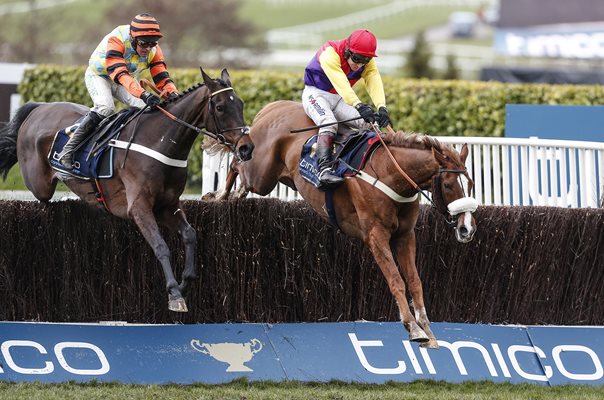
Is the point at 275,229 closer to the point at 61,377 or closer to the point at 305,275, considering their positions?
the point at 305,275

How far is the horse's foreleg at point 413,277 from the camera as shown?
313 inches

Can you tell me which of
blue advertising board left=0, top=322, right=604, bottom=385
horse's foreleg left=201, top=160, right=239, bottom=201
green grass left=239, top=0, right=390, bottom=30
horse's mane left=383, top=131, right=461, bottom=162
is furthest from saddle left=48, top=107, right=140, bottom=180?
green grass left=239, top=0, right=390, bottom=30

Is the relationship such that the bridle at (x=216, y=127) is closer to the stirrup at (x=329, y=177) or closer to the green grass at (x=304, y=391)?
the stirrup at (x=329, y=177)

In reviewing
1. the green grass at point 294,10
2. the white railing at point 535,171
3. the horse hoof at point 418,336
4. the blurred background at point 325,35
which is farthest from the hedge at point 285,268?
the green grass at point 294,10

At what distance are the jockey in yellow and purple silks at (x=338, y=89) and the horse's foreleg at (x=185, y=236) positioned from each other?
1.06 meters

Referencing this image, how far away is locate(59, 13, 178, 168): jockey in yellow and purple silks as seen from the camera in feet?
28.5

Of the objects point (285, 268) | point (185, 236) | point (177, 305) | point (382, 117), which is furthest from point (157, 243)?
point (382, 117)

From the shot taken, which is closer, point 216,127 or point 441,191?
point 441,191

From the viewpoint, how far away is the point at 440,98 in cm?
1598

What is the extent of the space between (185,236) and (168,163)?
1.85 feet

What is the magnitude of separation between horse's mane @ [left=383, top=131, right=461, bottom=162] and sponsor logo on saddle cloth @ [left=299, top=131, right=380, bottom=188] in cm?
12

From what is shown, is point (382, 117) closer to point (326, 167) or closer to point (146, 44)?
point (326, 167)

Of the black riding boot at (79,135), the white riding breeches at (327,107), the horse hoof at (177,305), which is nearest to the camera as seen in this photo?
the horse hoof at (177,305)

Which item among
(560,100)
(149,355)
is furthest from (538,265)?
(560,100)
